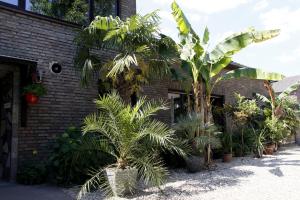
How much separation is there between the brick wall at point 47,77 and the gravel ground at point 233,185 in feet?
7.40

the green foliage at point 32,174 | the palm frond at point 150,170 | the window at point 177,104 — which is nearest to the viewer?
the palm frond at point 150,170

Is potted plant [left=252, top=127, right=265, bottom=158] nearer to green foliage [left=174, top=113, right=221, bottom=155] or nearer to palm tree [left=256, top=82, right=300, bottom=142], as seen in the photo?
palm tree [left=256, top=82, right=300, bottom=142]

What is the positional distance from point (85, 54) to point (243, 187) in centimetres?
549

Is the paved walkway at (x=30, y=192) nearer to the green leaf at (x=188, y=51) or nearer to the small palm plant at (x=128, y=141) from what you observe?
the small palm plant at (x=128, y=141)

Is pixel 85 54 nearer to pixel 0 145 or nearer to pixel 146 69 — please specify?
pixel 146 69

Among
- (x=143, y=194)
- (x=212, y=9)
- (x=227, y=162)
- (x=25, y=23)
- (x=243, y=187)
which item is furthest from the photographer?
(x=227, y=162)

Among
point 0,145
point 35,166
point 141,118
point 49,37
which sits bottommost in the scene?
point 35,166

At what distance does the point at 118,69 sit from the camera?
26.7 feet

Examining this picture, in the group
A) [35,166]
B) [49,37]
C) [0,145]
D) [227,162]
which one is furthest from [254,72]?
[0,145]

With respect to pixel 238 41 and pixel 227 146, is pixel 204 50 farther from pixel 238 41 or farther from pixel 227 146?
pixel 227 146

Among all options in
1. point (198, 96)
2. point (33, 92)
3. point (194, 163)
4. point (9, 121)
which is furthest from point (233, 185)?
point (9, 121)

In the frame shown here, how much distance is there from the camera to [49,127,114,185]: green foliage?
714 cm

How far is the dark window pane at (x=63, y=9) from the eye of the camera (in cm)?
895

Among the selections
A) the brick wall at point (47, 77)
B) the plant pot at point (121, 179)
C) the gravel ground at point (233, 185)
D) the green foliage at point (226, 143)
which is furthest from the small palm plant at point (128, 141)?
the green foliage at point (226, 143)
